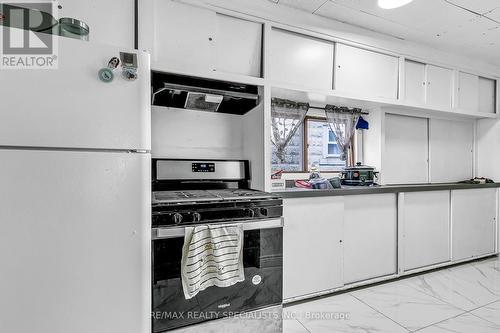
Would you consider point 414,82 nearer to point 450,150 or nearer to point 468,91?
point 468,91

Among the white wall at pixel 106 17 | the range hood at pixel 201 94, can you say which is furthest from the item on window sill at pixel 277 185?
the white wall at pixel 106 17

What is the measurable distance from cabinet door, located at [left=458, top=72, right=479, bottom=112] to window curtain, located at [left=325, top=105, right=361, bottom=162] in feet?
4.37

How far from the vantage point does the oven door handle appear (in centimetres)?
146

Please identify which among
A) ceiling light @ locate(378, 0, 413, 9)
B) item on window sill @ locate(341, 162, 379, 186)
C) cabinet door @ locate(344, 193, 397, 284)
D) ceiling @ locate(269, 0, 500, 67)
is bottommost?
cabinet door @ locate(344, 193, 397, 284)

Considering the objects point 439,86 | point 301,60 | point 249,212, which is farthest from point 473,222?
point 249,212

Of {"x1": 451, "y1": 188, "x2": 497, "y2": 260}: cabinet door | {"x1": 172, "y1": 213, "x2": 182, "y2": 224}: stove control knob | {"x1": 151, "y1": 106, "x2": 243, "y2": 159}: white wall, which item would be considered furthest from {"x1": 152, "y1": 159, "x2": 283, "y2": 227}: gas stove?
{"x1": 451, "y1": 188, "x2": 497, "y2": 260}: cabinet door

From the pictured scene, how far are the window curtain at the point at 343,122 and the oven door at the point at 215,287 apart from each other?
5.74 ft

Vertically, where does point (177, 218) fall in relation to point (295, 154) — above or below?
below

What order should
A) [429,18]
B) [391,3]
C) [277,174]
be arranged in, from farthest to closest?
[277,174] < [429,18] < [391,3]

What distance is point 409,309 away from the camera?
2.31m

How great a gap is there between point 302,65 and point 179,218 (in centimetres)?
166

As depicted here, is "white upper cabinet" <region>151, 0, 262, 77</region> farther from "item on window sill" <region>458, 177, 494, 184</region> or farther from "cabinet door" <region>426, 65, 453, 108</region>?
"item on window sill" <region>458, 177, 494, 184</region>

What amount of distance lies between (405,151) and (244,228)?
105 inches

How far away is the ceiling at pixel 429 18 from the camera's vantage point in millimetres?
2256
